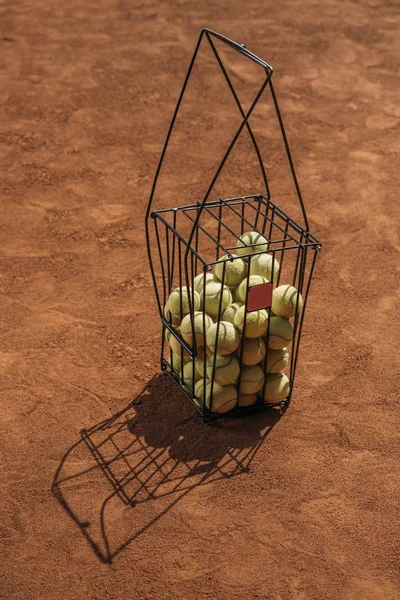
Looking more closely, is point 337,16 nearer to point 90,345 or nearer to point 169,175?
point 169,175

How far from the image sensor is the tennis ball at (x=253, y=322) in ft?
18.4

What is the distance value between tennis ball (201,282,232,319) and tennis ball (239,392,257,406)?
0.67 m

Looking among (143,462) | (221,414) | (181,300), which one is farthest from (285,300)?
(143,462)

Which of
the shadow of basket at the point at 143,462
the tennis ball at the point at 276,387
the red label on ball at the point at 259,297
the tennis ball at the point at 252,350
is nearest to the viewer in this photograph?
the shadow of basket at the point at 143,462

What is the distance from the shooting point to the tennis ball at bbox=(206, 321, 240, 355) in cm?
562

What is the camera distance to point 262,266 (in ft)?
19.1

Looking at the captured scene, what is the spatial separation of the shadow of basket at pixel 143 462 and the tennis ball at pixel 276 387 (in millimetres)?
186

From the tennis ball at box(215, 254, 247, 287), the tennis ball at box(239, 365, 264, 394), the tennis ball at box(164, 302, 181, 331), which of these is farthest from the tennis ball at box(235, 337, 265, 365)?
the tennis ball at box(164, 302, 181, 331)

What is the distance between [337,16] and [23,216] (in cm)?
884

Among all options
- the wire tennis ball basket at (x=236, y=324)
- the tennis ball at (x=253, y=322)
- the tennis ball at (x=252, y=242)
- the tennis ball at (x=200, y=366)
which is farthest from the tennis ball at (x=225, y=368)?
the tennis ball at (x=252, y=242)

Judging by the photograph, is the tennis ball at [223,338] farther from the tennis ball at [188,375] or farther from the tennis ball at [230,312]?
the tennis ball at [188,375]

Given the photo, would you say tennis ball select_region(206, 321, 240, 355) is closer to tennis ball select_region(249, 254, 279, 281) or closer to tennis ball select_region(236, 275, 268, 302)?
tennis ball select_region(236, 275, 268, 302)

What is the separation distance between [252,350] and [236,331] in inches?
7.4

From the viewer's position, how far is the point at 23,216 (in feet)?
29.0
